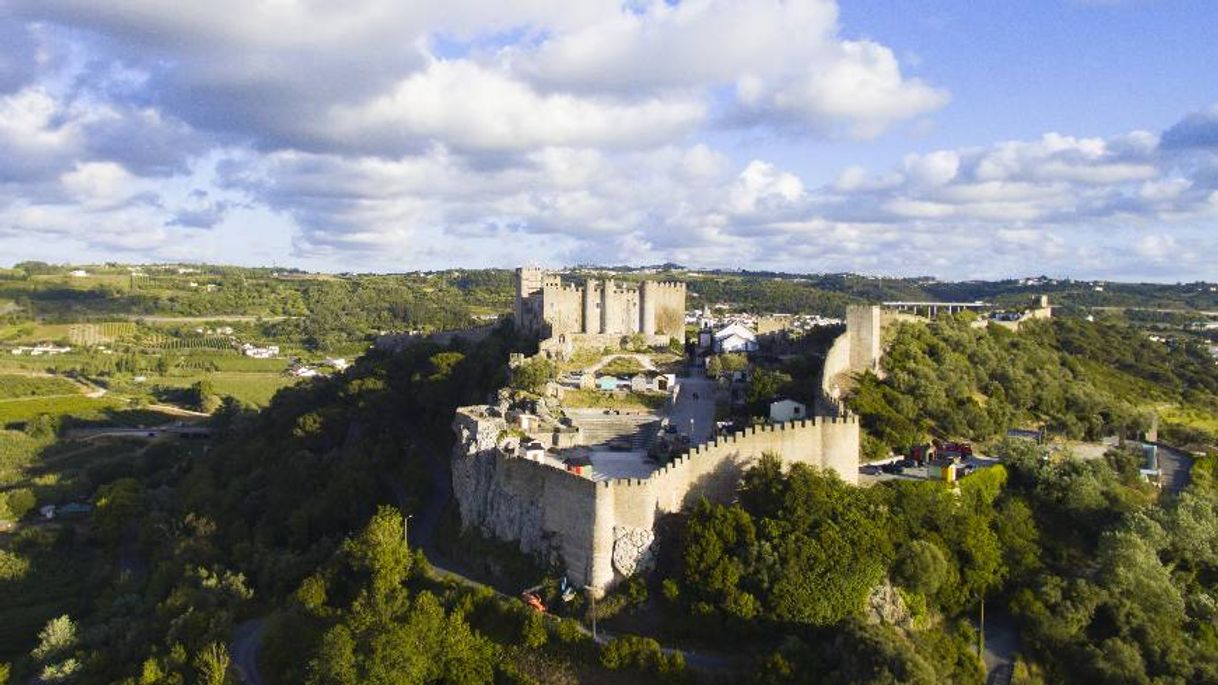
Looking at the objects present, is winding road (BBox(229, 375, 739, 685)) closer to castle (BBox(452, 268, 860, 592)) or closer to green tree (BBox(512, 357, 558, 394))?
castle (BBox(452, 268, 860, 592))

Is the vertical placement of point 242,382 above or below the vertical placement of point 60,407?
above

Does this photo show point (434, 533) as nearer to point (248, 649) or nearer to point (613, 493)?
point (248, 649)

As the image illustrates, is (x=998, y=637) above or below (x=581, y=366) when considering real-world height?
below

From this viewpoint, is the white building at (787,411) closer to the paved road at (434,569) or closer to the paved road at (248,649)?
the paved road at (434,569)

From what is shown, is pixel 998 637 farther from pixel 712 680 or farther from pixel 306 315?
pixel 306 315

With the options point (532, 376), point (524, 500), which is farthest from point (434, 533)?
point (532, 376)

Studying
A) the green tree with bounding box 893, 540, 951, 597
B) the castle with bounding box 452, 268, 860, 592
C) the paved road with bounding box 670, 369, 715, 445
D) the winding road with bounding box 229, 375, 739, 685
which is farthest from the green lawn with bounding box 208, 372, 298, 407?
the green tree with bounding box 893, 540, 951, 597

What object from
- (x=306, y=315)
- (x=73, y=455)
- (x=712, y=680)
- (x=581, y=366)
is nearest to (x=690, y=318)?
(x=581, y=366)
